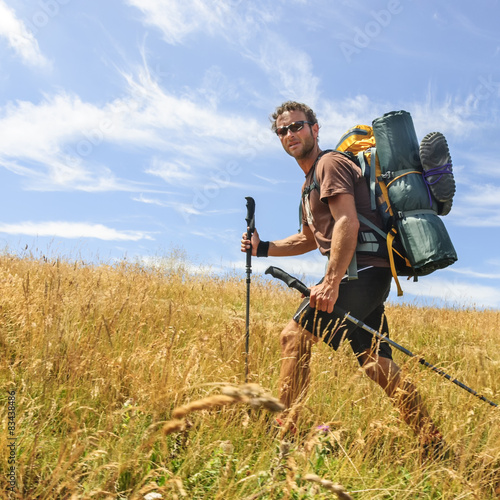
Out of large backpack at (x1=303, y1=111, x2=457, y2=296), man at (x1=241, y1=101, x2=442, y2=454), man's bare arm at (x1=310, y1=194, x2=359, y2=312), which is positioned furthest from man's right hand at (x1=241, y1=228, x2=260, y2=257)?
man's bare arm at (x1=310, y1=194, x2=359, y2=312)

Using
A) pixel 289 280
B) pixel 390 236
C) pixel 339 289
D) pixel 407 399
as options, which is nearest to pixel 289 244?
pixel 289 280

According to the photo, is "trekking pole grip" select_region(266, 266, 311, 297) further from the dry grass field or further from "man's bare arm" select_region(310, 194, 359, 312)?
the dry grass field

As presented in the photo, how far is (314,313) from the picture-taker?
3.23 meters

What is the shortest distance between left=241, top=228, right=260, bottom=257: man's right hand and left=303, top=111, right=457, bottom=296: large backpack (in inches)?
31.0

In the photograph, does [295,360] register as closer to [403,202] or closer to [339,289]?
[339,289]

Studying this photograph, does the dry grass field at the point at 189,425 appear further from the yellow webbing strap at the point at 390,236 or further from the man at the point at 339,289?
the yellow webbing strap at the point at 390,236

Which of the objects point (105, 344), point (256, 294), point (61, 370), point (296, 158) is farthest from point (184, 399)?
point (256, 294)

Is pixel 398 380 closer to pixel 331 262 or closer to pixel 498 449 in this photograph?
pixel 498 449

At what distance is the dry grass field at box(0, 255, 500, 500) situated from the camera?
2.06 m

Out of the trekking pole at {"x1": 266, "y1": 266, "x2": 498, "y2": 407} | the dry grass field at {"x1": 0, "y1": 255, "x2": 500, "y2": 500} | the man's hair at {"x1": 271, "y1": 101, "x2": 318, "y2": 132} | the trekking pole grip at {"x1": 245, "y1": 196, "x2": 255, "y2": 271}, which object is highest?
the man's hair at {"x1": 271, "y1": 101, "x2": 318, "y2": 132}

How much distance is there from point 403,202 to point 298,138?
3.44 feet

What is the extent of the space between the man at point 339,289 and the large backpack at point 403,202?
0.08 metres

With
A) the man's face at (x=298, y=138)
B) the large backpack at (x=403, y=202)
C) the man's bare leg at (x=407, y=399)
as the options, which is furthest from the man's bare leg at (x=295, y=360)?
the man's face at (x=298, y=138)

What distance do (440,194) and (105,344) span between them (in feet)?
10.7
